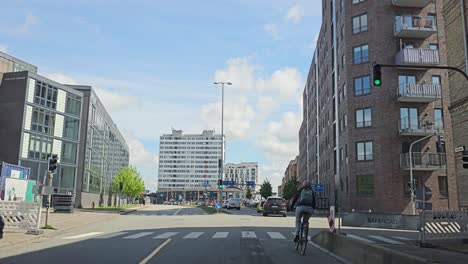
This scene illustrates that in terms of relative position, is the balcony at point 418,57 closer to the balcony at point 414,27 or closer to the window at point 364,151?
the balcony at point 414,27

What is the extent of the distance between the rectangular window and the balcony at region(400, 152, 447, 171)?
9589 mm

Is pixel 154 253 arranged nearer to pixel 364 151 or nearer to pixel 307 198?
pixel 307 198

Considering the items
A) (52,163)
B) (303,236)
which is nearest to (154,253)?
(303,236)

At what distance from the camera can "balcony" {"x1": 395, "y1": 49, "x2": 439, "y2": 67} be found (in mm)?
39266

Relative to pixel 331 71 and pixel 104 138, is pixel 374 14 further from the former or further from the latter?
pixel 104 138

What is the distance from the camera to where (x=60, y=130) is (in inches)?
2034

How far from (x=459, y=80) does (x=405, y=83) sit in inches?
866

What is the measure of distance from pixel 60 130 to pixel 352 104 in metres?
32.3

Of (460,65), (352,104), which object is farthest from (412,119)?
(460,65)

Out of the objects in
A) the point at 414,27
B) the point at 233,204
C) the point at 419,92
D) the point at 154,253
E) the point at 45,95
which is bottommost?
the point at 154,253

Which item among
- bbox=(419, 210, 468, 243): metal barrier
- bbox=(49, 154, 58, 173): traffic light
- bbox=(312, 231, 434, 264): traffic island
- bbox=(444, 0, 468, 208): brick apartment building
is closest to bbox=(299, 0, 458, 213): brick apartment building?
bbox=(444, 0, 468, 208): brick apartment building

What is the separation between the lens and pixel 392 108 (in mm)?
40156

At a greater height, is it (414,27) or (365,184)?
(414,27)

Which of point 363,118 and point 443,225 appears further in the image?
point 363,118
